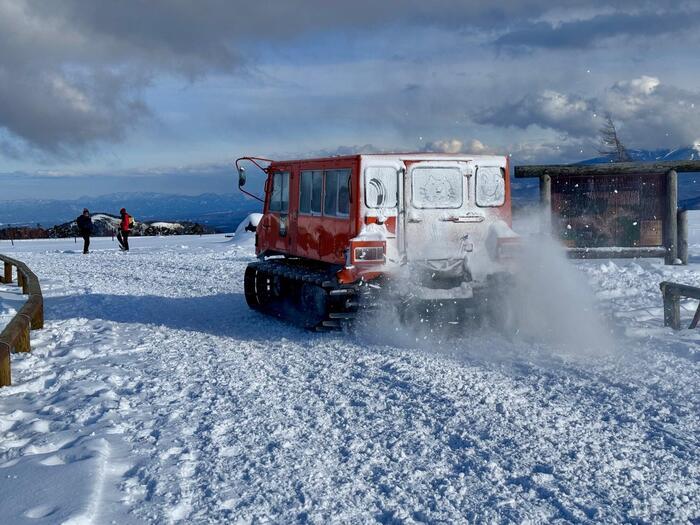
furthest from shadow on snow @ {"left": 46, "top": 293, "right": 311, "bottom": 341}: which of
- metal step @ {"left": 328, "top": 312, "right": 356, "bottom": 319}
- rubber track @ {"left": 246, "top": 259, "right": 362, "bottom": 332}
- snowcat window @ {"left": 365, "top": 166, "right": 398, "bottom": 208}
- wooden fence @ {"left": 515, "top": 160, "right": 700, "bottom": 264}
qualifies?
wooden fence @ {"left": 515, "top": 160, "right": 700, "bottom": 264}

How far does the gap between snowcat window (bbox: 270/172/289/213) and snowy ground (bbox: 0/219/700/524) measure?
2.26 metres

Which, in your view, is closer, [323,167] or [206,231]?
[323,167]

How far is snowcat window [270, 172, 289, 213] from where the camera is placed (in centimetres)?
1138

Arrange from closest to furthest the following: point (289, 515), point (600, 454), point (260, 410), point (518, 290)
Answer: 1. point (289, 515)
2. point (600, 454)
3. point (260, 410)
4. point (518, 290)

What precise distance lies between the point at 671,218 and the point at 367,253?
8.72 meters

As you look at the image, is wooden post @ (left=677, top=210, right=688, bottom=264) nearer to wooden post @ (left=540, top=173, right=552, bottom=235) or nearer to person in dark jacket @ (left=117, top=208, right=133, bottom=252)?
wooden post @ (left=540, top=173, right=552, bottom=235)

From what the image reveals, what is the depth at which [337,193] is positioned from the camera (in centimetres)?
966

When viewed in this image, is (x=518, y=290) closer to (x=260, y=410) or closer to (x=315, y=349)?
(x=315, y=349)

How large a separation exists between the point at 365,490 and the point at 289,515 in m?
0.55

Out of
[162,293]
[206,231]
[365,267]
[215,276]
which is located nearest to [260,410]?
[365,267]

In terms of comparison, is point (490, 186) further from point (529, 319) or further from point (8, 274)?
point (8, 274)

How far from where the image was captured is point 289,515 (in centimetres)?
423

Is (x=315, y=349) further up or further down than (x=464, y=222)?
further down

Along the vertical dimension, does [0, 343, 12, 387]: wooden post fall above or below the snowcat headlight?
below
